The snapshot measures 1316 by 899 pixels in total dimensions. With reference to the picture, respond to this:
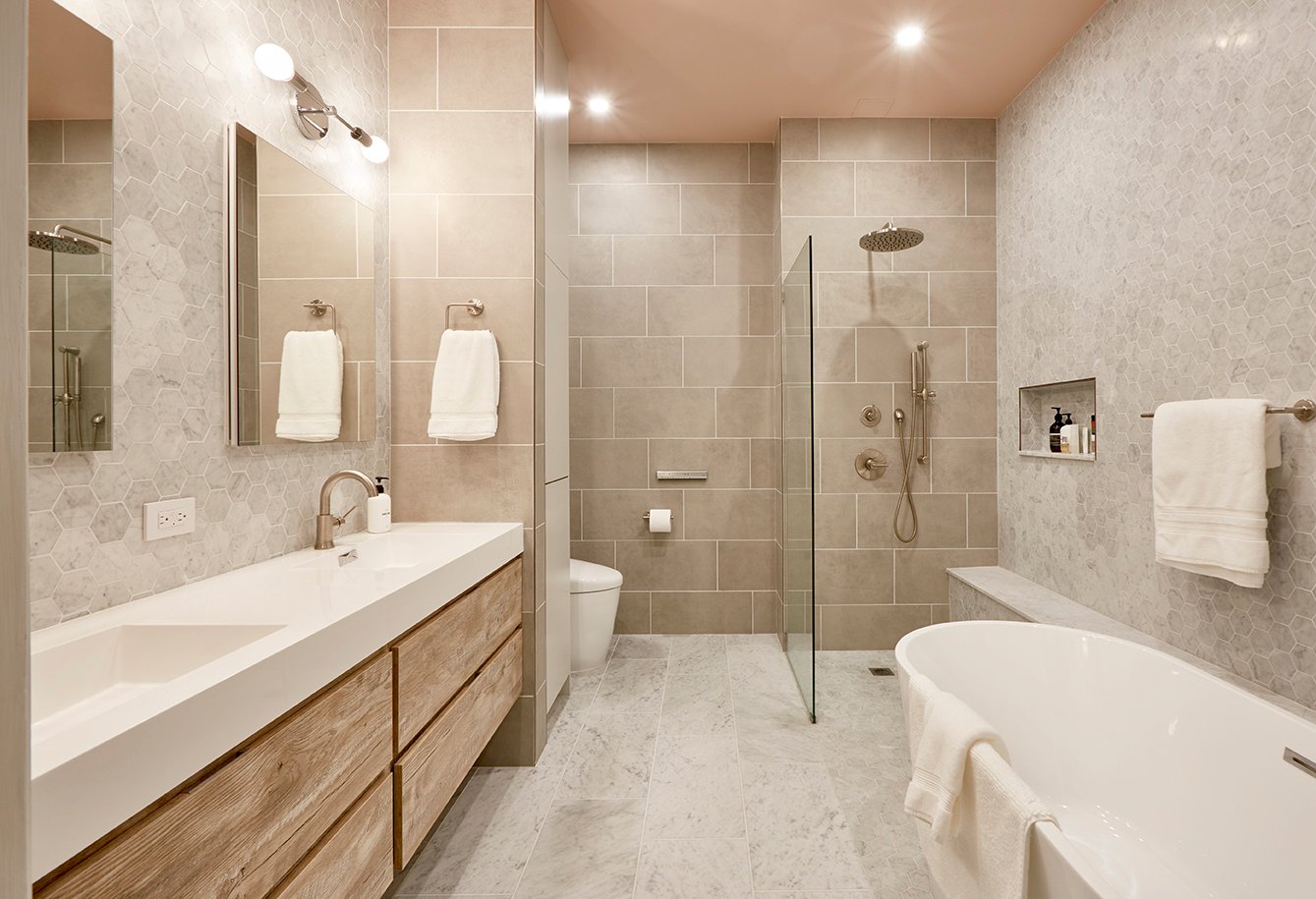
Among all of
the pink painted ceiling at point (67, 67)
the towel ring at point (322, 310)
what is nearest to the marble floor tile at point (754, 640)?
the towel ring at point (322, 310)

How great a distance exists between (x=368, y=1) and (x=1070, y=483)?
3276 mm

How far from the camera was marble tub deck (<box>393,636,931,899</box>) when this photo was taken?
164 cm

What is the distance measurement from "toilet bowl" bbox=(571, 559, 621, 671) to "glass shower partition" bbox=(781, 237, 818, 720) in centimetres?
83

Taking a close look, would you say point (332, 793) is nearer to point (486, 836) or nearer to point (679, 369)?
point (486, 836)

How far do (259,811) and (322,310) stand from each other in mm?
1420

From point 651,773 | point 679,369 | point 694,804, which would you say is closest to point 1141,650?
point 694,804

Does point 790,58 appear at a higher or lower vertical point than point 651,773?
higher

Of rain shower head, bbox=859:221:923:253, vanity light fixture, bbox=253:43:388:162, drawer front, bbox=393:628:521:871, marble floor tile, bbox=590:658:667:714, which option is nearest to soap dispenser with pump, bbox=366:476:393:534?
drawer front, bbox=393:628:521:871

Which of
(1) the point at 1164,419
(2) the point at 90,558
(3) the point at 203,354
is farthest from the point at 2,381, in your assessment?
(1) the point at 1164,419

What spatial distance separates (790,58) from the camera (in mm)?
2701

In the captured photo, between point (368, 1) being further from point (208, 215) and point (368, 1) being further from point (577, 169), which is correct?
point (577, 169)

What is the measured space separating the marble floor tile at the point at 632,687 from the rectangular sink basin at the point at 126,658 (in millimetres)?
1765

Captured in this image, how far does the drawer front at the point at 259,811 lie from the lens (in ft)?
2.24

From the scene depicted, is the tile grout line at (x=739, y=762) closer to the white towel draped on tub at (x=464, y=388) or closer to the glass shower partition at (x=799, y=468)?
the glass shower partition at (x=799, y=468)
